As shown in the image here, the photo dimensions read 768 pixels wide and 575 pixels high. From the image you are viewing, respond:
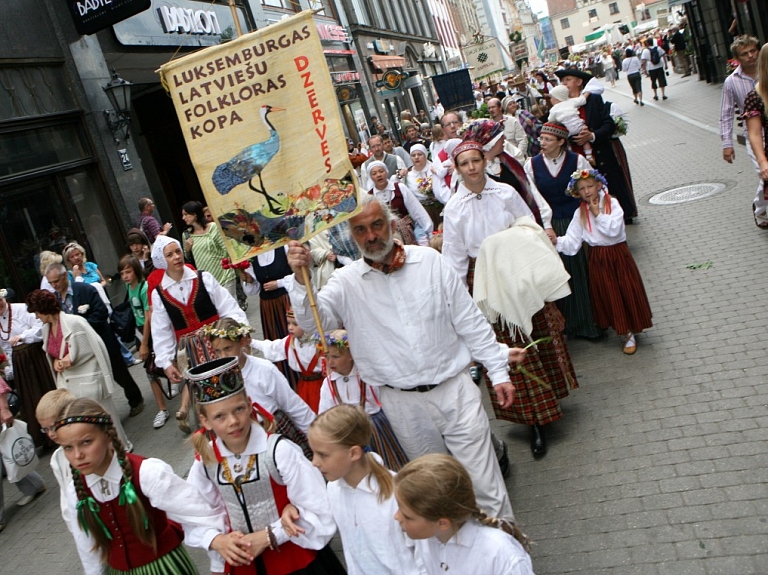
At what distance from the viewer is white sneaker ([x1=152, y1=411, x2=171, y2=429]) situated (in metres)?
8.38

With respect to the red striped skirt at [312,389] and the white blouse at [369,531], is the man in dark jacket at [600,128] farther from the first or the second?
the white blouse at [369,531]

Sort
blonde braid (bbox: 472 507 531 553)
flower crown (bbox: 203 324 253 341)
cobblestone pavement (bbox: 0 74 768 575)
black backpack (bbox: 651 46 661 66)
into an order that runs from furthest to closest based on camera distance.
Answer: black backpack (bbox: 651 46 661 66)
flower crown (bbox: 203 324 253 341)
cobblestone pavement (bbox: 0 74 768 575)
blonde braid (bbox: 472 507 531 553)

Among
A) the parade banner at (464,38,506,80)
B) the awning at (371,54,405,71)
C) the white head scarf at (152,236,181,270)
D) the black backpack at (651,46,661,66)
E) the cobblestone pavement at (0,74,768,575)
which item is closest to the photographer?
the cobblestone pavement at (0,74,768,575)

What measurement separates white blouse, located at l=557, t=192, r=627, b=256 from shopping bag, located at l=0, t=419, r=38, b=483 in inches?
204

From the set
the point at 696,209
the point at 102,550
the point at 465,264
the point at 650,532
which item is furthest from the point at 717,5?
the point at 102,550

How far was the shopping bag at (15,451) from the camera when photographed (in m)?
6.84

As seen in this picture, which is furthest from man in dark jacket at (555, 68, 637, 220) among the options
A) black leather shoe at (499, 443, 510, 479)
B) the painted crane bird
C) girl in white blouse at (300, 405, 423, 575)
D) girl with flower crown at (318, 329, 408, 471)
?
girl in white blouse at (300, 405, 423, 575)

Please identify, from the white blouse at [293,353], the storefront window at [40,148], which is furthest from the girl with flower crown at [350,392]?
the storefront window at [40,148]

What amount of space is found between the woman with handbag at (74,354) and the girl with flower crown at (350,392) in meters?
3.21

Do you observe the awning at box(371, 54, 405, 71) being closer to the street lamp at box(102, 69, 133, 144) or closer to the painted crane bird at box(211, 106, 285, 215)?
the street lamp at box(102, 69, 133, 144)

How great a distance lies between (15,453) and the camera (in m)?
6.84

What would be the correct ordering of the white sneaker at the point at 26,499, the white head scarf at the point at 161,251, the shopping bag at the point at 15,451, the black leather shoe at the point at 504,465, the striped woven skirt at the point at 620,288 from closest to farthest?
the black leather shoe at the point at 504,465 → the striped woven skirt at the point at 620,288 → the shopping bag at the point at 15,451 → the white head scarf at the point at 161,251 → the white sneaker at the point at 26,499

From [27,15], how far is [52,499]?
329 inches

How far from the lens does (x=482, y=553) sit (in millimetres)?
2939
